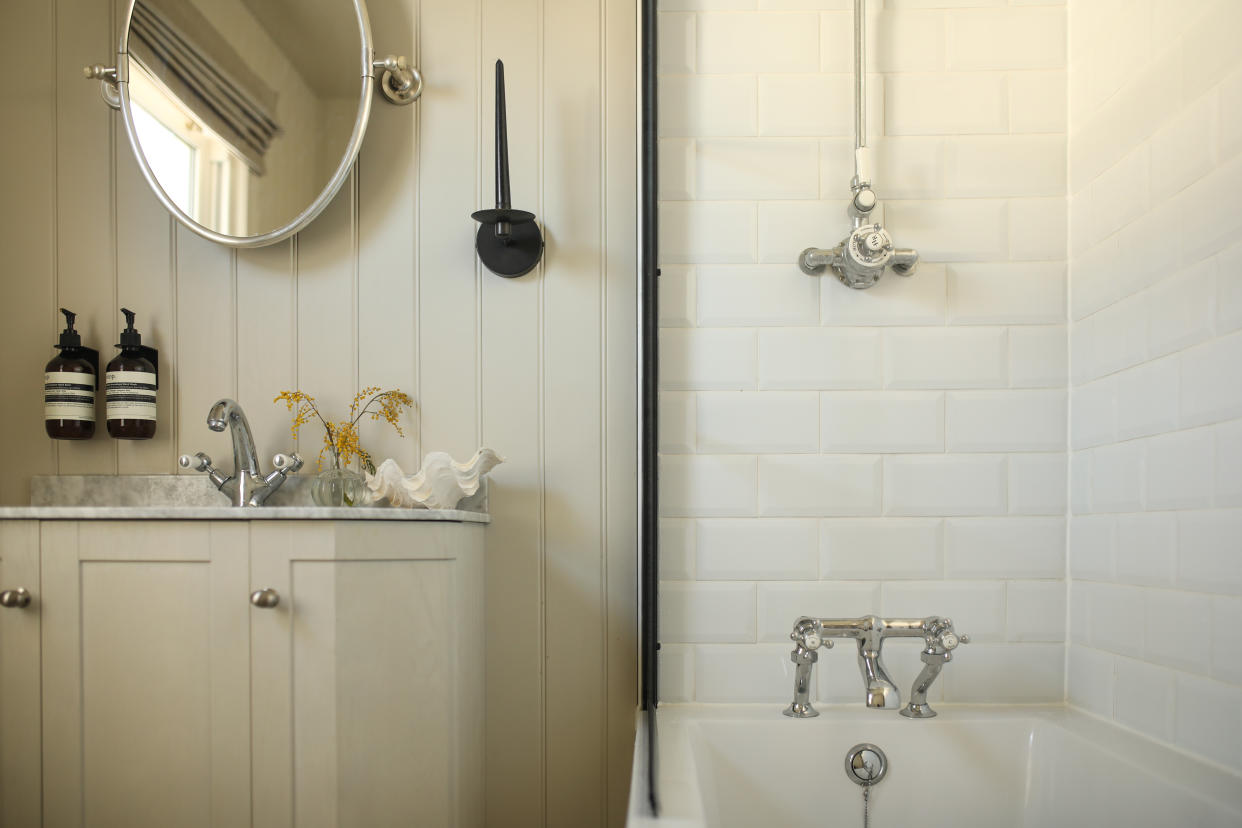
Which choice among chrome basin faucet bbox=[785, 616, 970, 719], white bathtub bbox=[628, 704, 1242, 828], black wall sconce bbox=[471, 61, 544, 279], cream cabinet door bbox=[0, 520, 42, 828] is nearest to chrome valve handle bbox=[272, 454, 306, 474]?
cream cabinet door bbox=[0, 520, 42, 828]

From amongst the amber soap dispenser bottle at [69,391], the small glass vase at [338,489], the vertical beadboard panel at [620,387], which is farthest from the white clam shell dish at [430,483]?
the amber soap dispenser bottle at [69,391]

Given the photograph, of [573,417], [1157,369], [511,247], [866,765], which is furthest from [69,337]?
A: [1157,369]

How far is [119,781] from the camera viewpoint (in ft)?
3.83

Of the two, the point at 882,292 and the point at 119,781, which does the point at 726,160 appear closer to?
the point at 882,292

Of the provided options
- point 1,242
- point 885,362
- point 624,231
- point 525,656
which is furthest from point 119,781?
point 885,362

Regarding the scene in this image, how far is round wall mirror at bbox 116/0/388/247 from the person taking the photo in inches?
59.7

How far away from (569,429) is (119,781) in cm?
82

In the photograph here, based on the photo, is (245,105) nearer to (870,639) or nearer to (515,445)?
(515,445)

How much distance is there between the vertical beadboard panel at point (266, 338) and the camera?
153 cm

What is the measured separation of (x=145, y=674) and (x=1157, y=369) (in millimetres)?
1406

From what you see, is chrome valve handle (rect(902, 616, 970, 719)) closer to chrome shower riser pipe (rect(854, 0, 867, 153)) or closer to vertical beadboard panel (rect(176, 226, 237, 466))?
chrome shower riser pipe (rect(854, 0, 867, 153))

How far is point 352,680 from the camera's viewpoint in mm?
1174

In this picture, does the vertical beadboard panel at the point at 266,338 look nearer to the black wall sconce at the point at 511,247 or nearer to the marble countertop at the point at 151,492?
the marble countertop at the point at 151,492

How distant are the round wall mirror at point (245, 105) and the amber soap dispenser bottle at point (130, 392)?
23 centimetres
